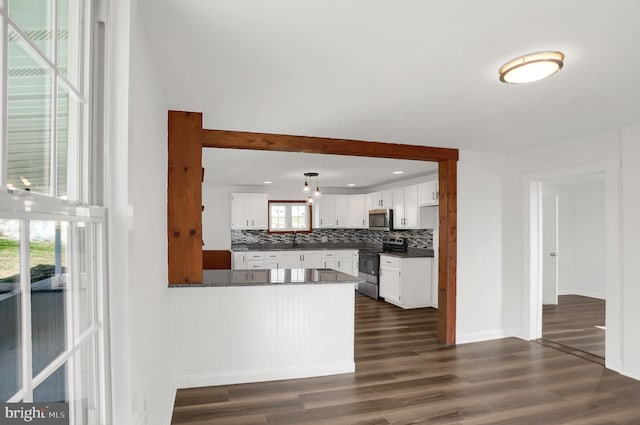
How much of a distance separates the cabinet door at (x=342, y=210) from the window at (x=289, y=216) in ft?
2.26

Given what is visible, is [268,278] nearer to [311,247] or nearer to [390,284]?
[390,284]

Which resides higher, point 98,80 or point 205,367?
point 98,80

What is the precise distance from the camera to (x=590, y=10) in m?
1.61

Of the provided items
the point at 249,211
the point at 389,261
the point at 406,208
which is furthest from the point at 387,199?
the point at 249,211

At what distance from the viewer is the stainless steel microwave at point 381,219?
23.8 feet

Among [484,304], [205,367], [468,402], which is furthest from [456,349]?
[205,367]

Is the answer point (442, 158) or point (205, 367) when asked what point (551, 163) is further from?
point (205, 367)

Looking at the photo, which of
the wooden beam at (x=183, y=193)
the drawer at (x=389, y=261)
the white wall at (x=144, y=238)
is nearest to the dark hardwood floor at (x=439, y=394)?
the white wall at (x=144, y=238)

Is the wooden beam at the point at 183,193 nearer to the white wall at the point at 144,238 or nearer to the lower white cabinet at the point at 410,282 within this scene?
the white wall at the point at 144,238

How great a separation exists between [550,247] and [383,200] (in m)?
3.12

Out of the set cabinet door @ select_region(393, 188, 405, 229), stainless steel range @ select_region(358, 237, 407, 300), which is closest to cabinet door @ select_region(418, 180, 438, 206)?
cabinet door @ select_region(393, 188, 405, 229)

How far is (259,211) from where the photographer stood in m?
7.92

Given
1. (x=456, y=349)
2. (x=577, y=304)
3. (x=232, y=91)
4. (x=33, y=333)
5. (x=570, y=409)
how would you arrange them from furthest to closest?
(x=577, y=304) → (x=456, y=349) → (x=570, y=409) → (x=232, y=91) → (x=33, y=333)

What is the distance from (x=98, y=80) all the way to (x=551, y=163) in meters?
4.62
